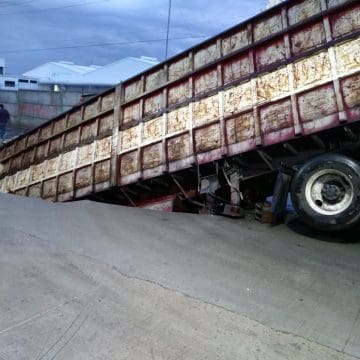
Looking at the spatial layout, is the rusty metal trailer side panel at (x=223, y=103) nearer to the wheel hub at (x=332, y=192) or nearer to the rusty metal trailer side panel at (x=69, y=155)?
the rusty metal trailer side panel at (x=69, y=155)

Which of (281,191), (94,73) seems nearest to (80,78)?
(94,73)

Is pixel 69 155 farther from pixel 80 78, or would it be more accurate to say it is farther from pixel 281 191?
pixel 80 78

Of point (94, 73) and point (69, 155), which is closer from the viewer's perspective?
point (69, 155)

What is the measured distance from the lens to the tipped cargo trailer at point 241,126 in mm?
4688

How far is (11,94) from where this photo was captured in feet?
67.4

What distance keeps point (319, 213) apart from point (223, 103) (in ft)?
6.44

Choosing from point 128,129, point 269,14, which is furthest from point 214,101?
point 128,129

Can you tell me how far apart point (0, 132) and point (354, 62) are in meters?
15.3

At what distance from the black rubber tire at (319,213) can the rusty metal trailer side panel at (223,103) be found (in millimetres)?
391

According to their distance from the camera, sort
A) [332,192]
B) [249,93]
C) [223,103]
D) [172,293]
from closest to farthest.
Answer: [172,293], [332,192], [249,93], [223,103]

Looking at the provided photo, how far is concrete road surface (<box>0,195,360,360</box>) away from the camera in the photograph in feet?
8.15

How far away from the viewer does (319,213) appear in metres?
4.72

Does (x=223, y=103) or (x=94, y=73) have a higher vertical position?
(x=94, y=73)

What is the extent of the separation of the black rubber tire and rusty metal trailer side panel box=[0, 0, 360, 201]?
1.28ft
